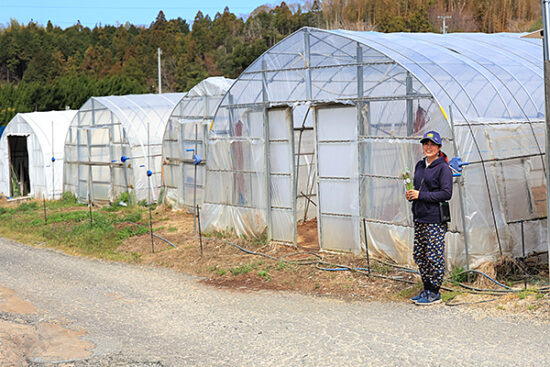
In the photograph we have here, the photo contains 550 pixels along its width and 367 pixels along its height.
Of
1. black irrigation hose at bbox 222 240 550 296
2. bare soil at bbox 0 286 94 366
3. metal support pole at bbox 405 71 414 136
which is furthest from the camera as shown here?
metal support pole at bbox 405 71 414 136

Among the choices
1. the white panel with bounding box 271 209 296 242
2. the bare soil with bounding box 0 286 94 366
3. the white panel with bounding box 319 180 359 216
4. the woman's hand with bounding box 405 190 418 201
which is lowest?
the bare soil with bounding box 0 286 94 366

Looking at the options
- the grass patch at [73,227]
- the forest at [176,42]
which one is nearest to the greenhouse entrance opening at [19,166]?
the grass patch at [73,227]

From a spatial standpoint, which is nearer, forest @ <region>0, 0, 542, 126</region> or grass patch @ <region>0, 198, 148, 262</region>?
grass patch @ <region>0, 198, 148, 262</region>

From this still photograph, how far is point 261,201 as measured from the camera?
1232cm

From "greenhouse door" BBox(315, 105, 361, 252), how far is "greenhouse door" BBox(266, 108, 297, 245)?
2.37ft

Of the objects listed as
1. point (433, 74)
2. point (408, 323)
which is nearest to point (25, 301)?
point (408, 323)

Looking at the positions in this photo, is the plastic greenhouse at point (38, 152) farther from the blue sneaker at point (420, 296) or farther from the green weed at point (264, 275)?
the blue sneaker at point (420, 296)

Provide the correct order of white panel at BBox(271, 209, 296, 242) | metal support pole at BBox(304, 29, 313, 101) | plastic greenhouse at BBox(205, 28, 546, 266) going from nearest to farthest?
plastic greenhouse at BBox(205, 28, 546, 266) < metal support pole at BBox(304, 29, 313, 101) < white panel at BBox(271, 209, 296, 242)

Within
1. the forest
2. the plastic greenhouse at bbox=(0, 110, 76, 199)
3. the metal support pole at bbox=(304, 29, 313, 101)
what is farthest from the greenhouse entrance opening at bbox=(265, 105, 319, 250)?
the forest

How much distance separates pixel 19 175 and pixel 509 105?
60.8ft

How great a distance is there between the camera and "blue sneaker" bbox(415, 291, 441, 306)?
8094 mm

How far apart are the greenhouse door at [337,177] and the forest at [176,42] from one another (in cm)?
2558

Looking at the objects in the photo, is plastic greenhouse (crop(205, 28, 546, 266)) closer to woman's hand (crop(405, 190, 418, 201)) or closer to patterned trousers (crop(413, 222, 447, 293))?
patterned trousers (crop(413, 222, 447, 293))

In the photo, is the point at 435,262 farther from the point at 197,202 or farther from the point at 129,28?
the point at 129,28
